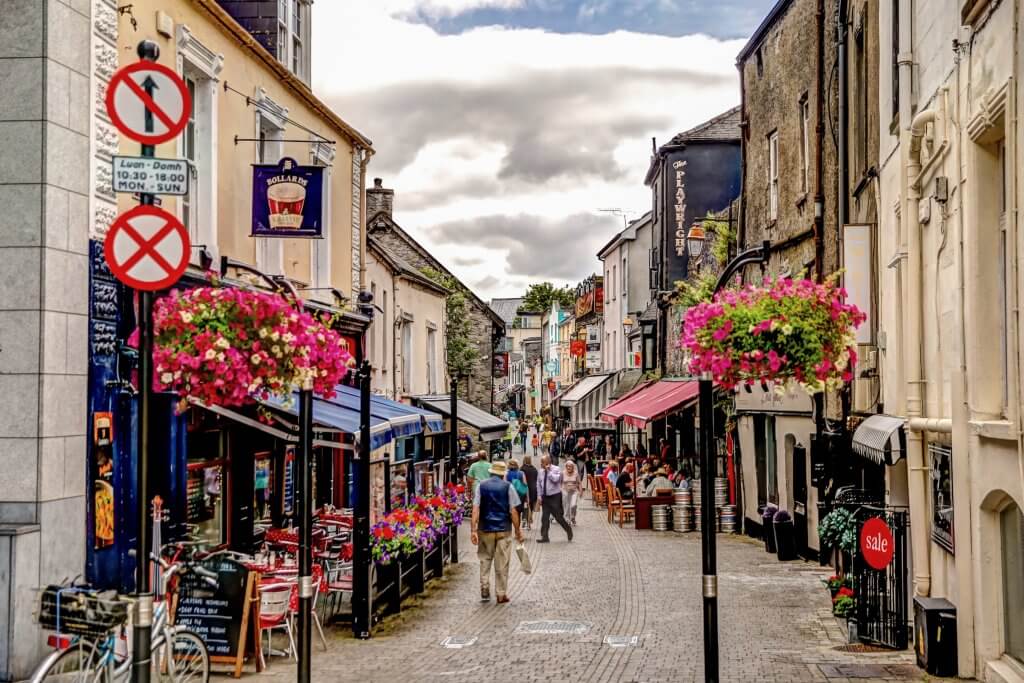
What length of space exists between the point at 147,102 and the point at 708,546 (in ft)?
14.1

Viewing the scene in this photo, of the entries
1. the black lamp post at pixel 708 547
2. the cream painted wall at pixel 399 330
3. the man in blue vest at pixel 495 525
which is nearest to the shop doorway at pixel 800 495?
the man in blue vest at pixel 495 525

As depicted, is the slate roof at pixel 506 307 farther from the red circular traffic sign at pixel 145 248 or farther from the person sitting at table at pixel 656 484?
the red circular traffic sign at pixel 145 248

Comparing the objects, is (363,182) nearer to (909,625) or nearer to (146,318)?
(909,625)

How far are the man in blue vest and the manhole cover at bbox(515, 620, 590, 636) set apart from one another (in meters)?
1.58

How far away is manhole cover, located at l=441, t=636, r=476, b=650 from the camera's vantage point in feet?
38.6

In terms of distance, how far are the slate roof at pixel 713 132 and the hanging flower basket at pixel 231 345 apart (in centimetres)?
2747

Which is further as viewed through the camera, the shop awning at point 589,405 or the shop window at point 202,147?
the shop awning at point 589,405

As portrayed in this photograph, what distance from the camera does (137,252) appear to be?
6531mm

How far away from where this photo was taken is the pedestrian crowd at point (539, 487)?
14.7 m

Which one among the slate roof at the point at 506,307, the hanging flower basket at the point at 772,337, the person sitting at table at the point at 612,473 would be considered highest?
the slate roof at the point at 506,307

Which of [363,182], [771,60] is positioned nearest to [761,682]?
[363,182]

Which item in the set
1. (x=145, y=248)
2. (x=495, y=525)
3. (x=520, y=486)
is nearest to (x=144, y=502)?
(x=145, y=248)

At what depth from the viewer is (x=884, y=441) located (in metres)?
11.8

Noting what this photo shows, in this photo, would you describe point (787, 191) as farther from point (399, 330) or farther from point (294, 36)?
point (399, 330)
